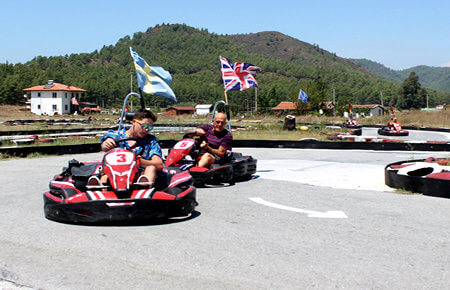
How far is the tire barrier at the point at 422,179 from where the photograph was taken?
8070 mm

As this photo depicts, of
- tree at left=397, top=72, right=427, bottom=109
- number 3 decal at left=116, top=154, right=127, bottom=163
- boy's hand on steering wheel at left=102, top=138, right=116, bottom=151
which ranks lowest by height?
number 3 decal at left=116, top=154, right=127, bottom=163

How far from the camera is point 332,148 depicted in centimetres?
1991

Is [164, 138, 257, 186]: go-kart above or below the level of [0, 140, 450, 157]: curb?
above

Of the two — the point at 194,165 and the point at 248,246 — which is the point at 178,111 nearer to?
the point at 194,165

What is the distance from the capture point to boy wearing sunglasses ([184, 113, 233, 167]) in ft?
29.8

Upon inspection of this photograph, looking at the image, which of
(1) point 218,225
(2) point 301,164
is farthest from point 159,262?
(2) point 301,164

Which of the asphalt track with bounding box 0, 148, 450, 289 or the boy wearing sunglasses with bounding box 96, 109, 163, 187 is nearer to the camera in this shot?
the asphalt track with bounding box 0, 148, 450, 289

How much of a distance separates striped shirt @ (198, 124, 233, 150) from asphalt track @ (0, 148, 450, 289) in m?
1.26

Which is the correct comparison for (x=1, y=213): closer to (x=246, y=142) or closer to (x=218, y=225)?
(x=218, y=225)

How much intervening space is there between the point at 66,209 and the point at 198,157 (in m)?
3.82

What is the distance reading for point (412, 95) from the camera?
5084 inches

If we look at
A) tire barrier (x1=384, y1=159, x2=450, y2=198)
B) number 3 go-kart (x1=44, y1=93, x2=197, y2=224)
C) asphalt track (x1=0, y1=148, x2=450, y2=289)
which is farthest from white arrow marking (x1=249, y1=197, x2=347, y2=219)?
tire barrier (x1=384, y1=159, x2=450, y2=198)

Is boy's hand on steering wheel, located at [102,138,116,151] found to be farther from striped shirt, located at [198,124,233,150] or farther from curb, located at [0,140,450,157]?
curb, located at [0,140,450,157]

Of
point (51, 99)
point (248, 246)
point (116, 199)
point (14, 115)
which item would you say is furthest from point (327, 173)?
point (51, 99)
